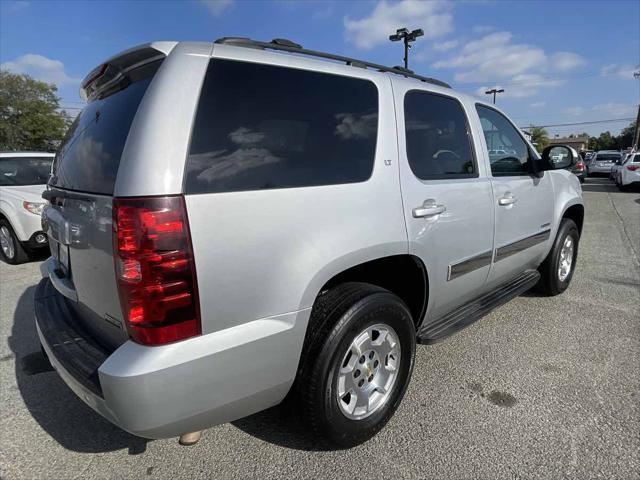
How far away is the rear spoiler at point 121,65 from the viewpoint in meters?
1.68

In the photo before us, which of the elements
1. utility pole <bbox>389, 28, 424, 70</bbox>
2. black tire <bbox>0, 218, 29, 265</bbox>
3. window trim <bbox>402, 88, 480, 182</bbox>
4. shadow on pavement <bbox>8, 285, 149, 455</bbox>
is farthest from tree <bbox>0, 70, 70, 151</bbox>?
window trim <bbox>402, 88, 480, 182</bbox>

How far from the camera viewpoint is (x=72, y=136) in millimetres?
2332

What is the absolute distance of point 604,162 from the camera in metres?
25.2

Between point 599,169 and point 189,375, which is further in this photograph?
point 599,169

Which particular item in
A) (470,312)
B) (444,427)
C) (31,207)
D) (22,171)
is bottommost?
(444,427)

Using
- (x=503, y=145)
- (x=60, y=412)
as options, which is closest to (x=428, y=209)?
(x=503, y=145)

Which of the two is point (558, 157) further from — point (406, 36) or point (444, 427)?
point (406, 36)

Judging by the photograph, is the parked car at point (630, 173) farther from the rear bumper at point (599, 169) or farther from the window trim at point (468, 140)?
the window trim at point (468, 140)

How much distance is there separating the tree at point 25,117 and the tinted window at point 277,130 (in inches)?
1799

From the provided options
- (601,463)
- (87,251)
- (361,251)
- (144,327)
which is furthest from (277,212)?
(601,463)

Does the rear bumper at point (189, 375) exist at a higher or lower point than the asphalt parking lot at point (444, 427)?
higher

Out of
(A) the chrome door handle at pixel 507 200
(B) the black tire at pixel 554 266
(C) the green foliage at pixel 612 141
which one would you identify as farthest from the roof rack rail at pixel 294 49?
(C) the green foliage at pixel 612 141

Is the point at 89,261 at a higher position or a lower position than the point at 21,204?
lower

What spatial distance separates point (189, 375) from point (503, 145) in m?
3.07
